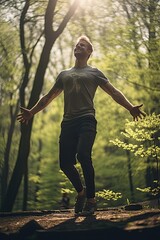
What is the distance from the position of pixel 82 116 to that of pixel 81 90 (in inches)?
13.6

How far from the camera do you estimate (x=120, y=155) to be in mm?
22422

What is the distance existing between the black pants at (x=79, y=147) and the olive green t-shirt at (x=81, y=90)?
0.35ft

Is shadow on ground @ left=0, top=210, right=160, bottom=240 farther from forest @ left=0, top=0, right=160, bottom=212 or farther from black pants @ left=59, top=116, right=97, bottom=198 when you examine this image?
forest @ left=0, top=0, right=160, bottom=212

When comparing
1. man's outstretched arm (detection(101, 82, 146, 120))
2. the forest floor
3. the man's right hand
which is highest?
man's outstretched arm (detection(101, 82, 146, 120))

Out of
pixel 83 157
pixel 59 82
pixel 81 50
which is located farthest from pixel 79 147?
pixel 81 50

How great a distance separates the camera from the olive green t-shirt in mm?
4477

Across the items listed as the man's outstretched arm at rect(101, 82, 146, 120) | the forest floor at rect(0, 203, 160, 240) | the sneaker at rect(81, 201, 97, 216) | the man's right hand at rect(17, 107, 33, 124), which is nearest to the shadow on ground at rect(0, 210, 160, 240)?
the forest floor at rect(0, 203, 160, 240)

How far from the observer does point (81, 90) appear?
450cm

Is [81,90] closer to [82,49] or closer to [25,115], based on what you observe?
[82,49]

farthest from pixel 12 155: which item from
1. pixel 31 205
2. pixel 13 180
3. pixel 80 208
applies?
pixel 80 208

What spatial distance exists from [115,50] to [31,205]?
13.7m

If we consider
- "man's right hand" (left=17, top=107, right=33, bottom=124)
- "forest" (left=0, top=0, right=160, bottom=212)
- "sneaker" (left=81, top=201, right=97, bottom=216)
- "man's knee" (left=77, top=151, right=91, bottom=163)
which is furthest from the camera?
"forest" (left=0, top=0, right=160, bottom=212)

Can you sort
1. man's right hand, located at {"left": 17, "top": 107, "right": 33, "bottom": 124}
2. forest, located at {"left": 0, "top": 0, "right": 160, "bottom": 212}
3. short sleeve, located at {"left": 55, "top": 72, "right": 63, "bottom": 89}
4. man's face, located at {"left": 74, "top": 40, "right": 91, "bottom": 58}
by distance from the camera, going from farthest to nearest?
1. forest, located at {"left": 0, "top": 0, "right": 160, "bottom": 212}
2. man's right hand, located at {"left": 17, "top": 107, "right": 33, "bottom": 124}
3. short sleeve, located at {"left": 55, "top": 72, "right": 63, "bottom": 89}
4. man's face, located at {"left": 74, "top": 40, "right": 91, "bottom": 58}

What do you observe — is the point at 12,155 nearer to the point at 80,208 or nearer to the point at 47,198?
the point at 47,198
